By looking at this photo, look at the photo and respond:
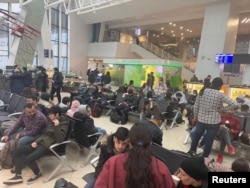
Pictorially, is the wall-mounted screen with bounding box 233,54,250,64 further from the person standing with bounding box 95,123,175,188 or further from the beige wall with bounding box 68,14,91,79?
the beige wall with bounding box 68,14,91,79

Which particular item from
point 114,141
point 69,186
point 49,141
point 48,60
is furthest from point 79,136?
point 48,60

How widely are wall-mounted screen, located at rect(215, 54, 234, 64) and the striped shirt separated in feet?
34.0

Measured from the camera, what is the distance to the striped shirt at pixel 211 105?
3.90 meters

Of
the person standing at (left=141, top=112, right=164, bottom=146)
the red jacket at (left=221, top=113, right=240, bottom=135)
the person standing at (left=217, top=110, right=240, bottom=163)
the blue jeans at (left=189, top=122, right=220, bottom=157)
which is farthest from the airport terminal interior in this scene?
the person standing at (left=141, top=112, right=164, bottom=146)

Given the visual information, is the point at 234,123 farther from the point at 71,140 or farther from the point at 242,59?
the point at 242,59

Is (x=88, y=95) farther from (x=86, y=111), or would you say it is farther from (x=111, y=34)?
(x=111, y=34)

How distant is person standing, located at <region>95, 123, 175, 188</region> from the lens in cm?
146

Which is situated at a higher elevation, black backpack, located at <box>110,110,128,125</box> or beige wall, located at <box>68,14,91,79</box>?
beige wall, located at <box>68,14,91,79</box>

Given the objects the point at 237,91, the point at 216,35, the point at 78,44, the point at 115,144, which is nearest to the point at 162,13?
the point at 216,35

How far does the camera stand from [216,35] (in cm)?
1438

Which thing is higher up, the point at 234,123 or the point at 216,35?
the point at 216,35

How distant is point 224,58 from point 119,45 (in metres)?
11.6

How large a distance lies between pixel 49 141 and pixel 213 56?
12813 mm

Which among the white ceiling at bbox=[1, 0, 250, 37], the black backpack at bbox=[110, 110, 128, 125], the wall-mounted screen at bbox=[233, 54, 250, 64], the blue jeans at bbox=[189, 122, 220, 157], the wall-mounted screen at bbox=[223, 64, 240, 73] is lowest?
the black backpack at bbox=[110, 110, 128, 125]
